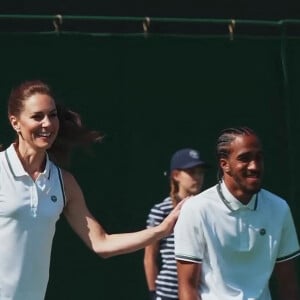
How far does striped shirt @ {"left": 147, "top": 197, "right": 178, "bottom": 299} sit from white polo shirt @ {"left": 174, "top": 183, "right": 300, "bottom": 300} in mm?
1859

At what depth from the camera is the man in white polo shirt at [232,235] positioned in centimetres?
480

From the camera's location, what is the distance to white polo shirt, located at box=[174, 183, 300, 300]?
4801 millimetres

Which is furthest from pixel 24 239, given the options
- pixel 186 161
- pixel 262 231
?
pixel 186 161

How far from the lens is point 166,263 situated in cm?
678

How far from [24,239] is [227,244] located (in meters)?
0.81

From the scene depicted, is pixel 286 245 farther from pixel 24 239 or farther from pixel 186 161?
pixel 186 161

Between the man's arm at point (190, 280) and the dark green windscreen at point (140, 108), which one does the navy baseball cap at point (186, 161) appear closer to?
the dark green windscreen at point (140, 108)

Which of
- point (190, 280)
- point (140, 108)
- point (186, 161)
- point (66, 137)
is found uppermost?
point (140, 108)

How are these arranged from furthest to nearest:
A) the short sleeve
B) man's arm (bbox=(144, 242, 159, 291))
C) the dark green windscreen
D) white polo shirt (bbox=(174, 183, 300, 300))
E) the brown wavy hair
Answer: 1. the dark green windscreen
2. man's arm (bbox=(144, 242, 159, 291))
3. the brown wavy hair
4. the short sleeve
5. white polo shirt (bbox=(174, 183, 300, 300))

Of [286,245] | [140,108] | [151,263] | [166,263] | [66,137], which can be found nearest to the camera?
[286,245]

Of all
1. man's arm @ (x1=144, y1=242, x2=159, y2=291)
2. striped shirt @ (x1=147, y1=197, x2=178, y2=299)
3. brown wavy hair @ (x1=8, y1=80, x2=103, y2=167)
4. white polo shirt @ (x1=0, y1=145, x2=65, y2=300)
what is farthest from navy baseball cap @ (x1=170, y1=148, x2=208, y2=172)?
white polo shirt @ (x1=0, y1=145, x2=65, y2=300)

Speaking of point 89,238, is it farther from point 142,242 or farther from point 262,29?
point 262,29

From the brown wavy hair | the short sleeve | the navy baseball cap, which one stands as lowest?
the short sleeve

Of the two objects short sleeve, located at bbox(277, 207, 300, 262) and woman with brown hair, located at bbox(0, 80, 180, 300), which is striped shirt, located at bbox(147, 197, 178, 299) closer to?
woman with brown hair, located at bbox(0, 80, 180, 300)
